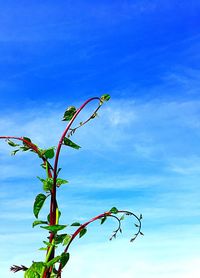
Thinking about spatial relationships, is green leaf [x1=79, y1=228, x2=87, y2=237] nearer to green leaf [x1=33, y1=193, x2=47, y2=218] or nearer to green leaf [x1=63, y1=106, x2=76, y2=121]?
green leaf [x1=33, y1=193, x2=47, y2=218]

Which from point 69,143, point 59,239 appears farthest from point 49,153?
point 59,239

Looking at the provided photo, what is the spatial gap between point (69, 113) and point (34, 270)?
0.84 m

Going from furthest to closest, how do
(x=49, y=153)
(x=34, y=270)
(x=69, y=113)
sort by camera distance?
(x=69, y=113) < (x=49, y=153) < (x=34, y=270)

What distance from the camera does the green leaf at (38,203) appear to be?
2.50 m

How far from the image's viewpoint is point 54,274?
8.05ft

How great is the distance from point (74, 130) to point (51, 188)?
1.17 ft

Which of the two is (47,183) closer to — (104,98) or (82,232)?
(82,232)

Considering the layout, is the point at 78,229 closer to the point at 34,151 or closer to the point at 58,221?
the point at 58,221

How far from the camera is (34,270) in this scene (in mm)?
2365

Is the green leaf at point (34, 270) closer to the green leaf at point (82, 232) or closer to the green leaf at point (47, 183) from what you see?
the green leaf at point (82, 232)

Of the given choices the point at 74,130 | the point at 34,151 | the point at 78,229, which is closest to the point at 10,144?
the point at 34,151

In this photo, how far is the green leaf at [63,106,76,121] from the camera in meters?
2.62

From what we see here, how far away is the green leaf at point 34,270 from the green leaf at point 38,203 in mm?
257

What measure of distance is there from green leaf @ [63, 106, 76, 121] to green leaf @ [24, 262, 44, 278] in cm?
77
